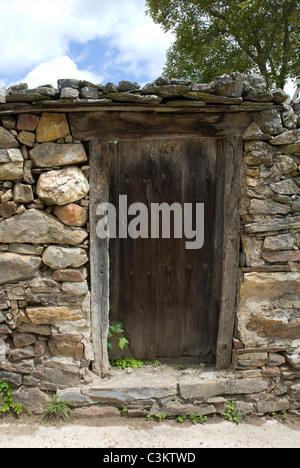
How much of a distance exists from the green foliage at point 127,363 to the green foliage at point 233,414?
789 mm

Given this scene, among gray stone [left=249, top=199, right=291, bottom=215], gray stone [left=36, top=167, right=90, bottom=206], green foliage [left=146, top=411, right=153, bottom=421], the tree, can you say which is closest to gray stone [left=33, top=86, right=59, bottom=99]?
gray stone [left=36, top=167, right=90, bottom=206]

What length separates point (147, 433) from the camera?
258 centimetres

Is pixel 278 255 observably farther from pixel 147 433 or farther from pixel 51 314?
pixel 51 314

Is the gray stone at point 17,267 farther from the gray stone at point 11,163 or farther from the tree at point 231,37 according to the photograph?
the tree at point 231,37

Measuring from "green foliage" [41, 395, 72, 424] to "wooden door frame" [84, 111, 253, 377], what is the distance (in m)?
0.35

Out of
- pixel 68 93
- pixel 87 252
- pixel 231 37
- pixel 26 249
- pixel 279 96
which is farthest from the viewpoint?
pixel 231 37

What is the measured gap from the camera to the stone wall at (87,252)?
96.4 inches

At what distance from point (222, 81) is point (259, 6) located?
19.4 ft

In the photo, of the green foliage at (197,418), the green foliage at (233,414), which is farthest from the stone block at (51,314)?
the green foliage at (233,414)

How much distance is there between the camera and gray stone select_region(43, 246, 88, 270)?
2.57 m

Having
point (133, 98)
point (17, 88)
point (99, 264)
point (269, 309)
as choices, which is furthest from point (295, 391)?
point (17, 88)

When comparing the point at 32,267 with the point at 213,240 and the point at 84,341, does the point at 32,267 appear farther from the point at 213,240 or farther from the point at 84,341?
the point at 213,240

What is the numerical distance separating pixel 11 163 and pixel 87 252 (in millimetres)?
863

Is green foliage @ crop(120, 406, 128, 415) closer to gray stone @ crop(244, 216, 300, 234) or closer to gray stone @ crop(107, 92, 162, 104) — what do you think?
gray stone @ crop(244, 216, 300, 234)
